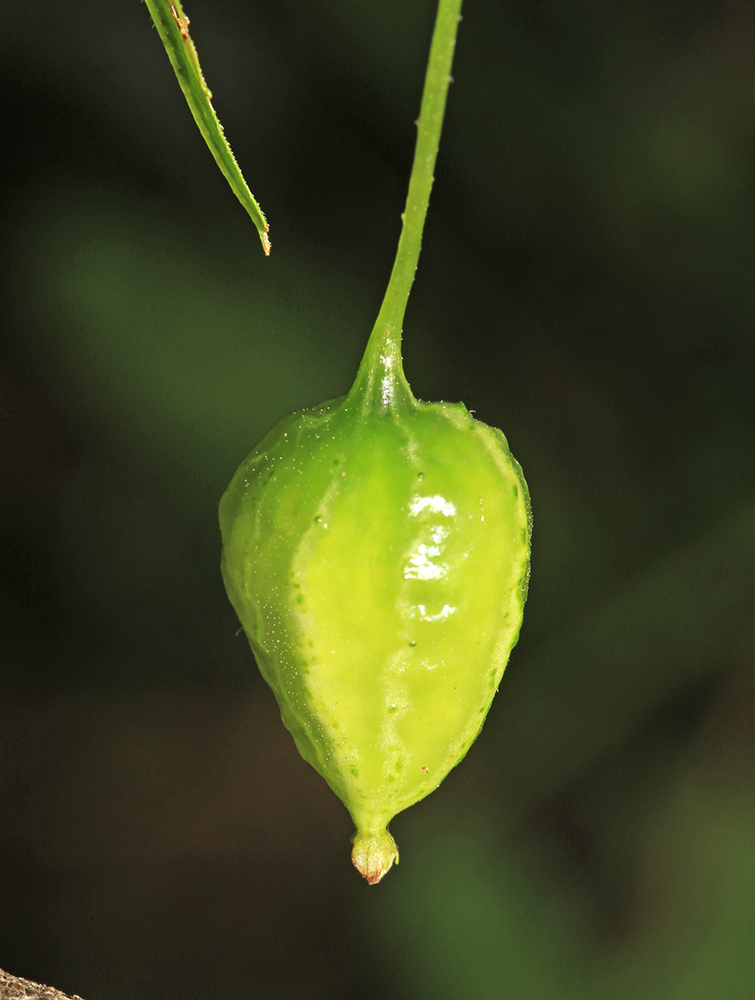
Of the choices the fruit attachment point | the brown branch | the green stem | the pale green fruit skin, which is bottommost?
the brown branch

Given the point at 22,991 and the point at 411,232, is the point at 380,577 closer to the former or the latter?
the point at 411,232

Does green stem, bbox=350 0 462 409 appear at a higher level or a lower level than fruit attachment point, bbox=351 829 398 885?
higher

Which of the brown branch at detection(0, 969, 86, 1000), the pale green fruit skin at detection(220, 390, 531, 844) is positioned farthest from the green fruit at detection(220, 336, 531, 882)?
the brown branch at detection(0, 969, 86, 1000)

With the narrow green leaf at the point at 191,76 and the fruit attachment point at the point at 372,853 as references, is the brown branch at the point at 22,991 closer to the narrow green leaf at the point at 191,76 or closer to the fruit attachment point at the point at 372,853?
the fruit attachment point at the point at 372,853

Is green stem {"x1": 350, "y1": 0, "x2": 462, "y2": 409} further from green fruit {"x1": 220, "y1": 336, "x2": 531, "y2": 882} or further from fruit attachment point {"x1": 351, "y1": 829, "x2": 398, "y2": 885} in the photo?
fruit attachment point {"x1": 351, "y1": 829, "x2": 398, "y2": 885}

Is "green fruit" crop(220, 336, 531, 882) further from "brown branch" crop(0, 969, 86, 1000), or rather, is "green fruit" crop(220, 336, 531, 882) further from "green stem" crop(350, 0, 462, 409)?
"brown branch" crop(0, 969, 86, 1000)

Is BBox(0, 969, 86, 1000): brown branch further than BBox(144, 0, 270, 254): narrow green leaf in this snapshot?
Yes

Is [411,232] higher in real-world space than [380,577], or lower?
higher

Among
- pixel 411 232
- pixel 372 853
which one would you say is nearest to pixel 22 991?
pixel 372 853
